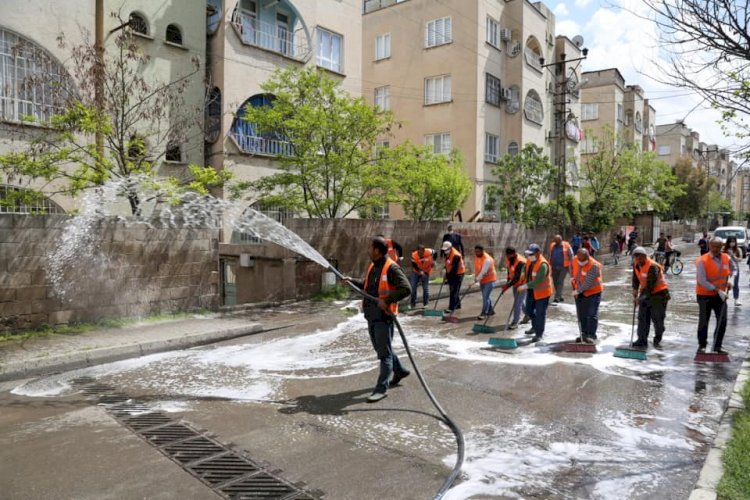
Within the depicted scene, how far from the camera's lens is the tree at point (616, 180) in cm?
3042

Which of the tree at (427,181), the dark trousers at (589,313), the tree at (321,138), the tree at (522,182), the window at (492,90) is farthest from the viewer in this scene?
the window at (492,90)

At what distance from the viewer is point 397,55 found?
29406 millimetres

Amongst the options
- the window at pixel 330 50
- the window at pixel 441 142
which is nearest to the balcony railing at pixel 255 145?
the window at pixel 330 50

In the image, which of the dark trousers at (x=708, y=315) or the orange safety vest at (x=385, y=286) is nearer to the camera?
the orange safety vest at (x=385, y=286)

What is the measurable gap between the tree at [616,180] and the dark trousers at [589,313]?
22.5 m

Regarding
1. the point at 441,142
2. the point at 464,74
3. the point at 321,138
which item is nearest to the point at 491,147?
the point at 441,142

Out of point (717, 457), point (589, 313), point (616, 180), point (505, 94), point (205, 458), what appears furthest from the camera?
point (616, 180)

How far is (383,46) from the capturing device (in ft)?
99.4

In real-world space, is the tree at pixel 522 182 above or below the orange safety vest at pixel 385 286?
above

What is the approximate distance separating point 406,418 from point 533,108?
1099 inches

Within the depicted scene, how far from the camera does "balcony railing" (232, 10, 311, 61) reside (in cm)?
1897

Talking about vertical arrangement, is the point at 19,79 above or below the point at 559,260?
above

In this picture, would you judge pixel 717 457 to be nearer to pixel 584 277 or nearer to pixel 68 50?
pixel 584 277

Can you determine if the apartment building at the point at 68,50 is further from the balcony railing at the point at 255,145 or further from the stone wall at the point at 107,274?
the stone wall at the point at 107,274
